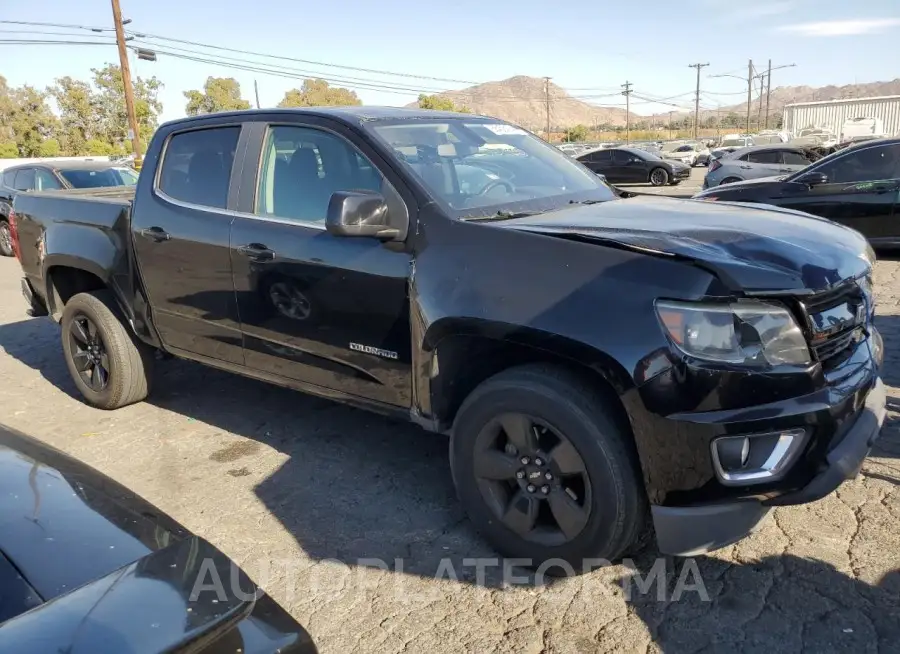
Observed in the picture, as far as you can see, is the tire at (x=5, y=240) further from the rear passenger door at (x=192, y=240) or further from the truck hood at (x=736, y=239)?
the truck hood at (x=736, y=239)

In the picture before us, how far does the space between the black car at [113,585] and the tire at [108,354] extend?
2.99 metres

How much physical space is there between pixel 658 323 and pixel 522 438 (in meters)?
0.71

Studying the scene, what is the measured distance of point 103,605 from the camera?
148 cm

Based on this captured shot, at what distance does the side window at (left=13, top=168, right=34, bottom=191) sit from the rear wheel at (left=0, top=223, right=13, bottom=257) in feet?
2.92

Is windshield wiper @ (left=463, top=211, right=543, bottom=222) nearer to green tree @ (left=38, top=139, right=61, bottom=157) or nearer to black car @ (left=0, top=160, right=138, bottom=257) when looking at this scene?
black car @ (left=0, top=160, right=138, bottom=257)

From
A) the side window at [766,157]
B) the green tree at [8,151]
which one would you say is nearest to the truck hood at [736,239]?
the side window at [766,157]

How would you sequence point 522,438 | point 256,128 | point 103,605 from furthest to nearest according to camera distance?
1. point 256,128
2. point 522,438
3. point 103,605

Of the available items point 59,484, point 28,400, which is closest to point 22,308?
point 28,400

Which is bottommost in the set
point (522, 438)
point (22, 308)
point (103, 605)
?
point (22, 308)

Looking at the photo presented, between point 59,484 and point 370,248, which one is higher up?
point 370,248

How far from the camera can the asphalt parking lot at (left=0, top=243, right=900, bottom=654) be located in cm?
258

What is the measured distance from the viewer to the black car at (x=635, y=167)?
24.0 m

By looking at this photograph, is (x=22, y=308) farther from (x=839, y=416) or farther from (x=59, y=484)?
(x=839, y=416)

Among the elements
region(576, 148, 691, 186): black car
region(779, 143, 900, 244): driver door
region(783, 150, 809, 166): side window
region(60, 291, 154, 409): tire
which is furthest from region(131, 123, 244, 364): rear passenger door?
region(576, 148, 691, 186): black car
